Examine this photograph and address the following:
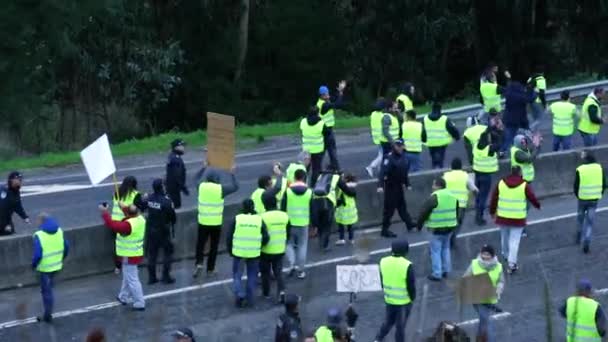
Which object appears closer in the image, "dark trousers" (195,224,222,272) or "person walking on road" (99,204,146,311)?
"person walking on road" (99,204,146,311)

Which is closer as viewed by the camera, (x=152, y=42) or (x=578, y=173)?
(x=578, y=173)

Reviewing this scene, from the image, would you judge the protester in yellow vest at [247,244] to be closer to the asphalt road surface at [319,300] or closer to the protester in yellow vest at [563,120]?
the asphalt road surface at [319,300]

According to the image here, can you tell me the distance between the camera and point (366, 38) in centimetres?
4678

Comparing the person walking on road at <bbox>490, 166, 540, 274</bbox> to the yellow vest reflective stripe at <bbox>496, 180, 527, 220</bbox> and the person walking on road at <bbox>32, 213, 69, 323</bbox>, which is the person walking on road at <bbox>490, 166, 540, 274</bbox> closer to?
the yellow vest reflective stripe at <bbox>496, 180, 527, 220</bbox>

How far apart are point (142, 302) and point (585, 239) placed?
21.7ft

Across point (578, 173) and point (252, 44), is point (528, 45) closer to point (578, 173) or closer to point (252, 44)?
point (252, 44)

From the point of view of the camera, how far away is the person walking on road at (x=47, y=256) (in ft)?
54.6

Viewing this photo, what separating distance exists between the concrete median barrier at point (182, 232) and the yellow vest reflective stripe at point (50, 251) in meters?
1.87

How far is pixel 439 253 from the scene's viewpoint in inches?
728

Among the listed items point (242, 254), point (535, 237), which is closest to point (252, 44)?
point (535, 237)

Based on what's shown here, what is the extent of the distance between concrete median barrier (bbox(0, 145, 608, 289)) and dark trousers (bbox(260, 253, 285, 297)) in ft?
7.89

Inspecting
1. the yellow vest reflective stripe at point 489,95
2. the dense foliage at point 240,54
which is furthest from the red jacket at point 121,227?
the dense foliage at point 240,54

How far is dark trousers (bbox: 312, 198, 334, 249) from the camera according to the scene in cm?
1977

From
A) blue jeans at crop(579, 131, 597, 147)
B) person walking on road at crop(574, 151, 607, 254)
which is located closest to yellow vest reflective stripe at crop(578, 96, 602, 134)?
blue jeans at crop(579, 131, 597, 147)
